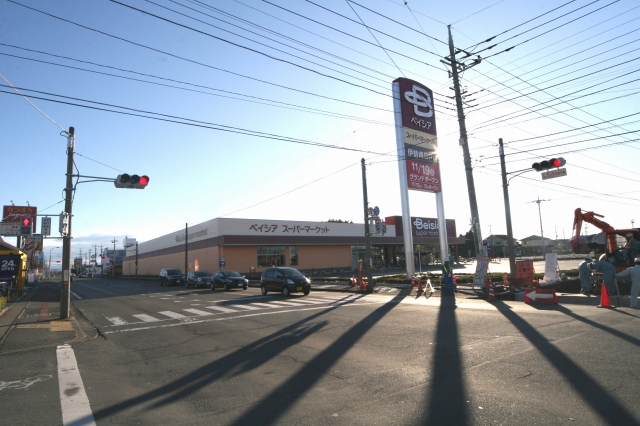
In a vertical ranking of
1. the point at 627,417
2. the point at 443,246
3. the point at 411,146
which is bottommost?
the point at 627,417

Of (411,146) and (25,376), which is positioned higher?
(411,146)

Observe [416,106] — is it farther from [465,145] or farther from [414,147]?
[465,145]

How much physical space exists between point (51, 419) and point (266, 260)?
1803 inches

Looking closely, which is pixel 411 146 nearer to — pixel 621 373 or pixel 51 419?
pixel 621 373

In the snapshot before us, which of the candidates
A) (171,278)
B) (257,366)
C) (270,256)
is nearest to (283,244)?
(270,256)

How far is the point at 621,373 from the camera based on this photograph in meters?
5.84

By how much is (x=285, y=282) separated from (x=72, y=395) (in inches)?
643

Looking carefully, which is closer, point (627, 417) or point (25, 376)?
point (627, 417)

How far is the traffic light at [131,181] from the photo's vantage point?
1370 cm

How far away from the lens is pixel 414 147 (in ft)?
95.4

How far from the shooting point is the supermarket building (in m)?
47.7

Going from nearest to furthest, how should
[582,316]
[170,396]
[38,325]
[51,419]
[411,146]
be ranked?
[51,419] → [170,396] → [582,316] → [38,325] → [411,146]

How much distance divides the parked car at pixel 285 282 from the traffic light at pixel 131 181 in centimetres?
1021

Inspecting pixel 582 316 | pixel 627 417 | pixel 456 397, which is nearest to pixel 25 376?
pixel 456 397
